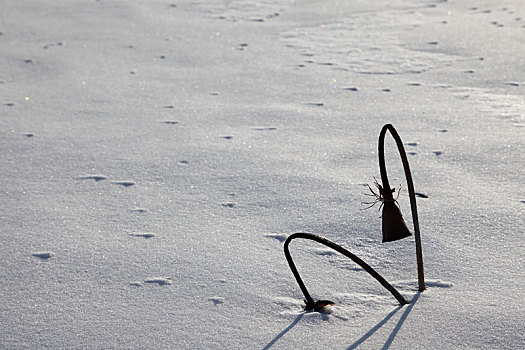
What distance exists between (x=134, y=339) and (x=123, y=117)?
80.4 inches

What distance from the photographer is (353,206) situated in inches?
87.6

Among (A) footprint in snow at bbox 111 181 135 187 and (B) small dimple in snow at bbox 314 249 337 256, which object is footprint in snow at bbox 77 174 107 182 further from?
(B) small dimple in snow at bbox 314 249 337 256

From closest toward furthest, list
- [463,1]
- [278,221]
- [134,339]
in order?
[134,339] < [278,221] < [463,1]

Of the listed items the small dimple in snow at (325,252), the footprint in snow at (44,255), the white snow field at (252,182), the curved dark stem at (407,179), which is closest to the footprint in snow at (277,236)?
the white snow field at (252,182)

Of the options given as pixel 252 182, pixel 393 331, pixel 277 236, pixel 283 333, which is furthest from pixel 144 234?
pixel 393 331

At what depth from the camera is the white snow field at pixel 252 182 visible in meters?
1.56

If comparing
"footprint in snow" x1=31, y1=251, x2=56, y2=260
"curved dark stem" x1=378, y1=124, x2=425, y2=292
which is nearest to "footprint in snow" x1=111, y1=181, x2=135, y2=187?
"footprint in snow" x1=31, y1=251, x2=56, y2=260

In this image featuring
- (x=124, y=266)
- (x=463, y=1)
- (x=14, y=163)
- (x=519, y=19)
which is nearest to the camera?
(x=124, y=266)

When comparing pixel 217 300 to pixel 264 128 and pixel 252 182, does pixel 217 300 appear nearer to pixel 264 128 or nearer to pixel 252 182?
pixel 252 182

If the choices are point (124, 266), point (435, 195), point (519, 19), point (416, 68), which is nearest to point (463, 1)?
point (519, 19)

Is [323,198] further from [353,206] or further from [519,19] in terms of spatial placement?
[519,19]

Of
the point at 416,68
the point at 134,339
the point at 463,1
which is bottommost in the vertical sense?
the point at 134,339

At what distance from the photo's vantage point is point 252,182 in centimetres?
249

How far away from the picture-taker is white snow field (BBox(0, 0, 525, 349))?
5.10ft
